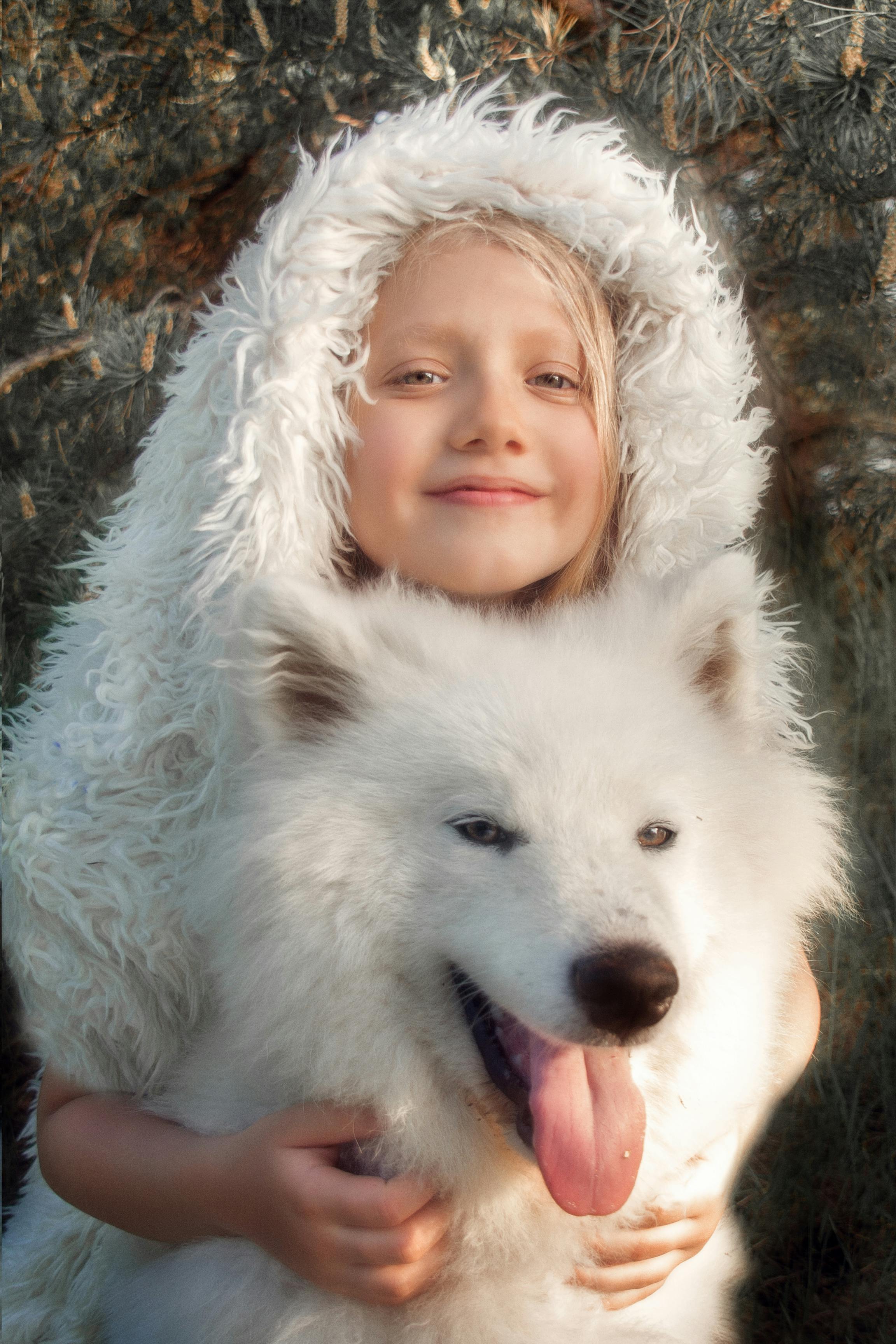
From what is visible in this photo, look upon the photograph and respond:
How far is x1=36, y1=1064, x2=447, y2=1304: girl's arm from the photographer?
4.38 ft

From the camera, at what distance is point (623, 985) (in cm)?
110

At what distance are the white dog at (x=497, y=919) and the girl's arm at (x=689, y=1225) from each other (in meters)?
0.03

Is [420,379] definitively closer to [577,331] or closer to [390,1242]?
[577,331]

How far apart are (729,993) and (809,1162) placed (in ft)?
1.75

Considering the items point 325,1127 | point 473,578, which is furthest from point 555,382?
point 325,1127

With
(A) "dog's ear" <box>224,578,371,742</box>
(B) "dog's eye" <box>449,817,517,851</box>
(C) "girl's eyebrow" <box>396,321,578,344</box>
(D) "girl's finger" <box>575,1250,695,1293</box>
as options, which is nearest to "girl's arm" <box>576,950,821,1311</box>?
(D) "girl's finger" <box>575,1250,695,1293</box>

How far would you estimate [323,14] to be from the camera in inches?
63.2

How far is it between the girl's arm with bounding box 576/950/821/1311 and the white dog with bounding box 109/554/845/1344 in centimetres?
3

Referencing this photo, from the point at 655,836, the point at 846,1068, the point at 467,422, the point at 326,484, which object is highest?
the point at 467,422

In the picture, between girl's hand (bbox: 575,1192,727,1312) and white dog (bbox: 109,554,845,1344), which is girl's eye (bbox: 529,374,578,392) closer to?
white dog (bbox: 109,554,845,1344)

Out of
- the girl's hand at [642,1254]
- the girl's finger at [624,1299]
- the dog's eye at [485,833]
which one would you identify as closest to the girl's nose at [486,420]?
the dog's eye at [485,833]

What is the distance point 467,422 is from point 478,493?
0.40 feet

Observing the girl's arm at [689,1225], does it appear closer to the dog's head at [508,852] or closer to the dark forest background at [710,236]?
the dark forest background at [710,236]

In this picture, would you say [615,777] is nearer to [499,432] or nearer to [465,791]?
[465,791]
